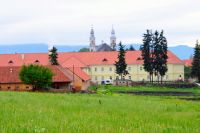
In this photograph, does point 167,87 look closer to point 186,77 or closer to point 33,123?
point 186,77

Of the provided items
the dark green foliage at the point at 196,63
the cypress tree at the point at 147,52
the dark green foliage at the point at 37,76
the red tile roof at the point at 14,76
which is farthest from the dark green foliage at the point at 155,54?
the dark green foliage at the point at 37,76

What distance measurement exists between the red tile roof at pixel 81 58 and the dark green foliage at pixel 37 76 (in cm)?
5758

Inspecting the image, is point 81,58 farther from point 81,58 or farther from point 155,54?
point 155,54

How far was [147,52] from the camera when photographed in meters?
107

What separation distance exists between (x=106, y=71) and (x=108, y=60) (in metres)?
2.86

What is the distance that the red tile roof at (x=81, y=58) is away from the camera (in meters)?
127

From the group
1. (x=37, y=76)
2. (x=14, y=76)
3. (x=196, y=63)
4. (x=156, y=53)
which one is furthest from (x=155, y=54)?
(x=37, y=76)

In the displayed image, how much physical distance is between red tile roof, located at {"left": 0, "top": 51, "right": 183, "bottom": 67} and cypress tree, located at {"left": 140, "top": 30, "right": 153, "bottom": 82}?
69.4 ft

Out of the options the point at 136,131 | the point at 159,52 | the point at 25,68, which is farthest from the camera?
the point at 159,52

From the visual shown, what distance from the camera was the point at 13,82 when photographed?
74.8 metres

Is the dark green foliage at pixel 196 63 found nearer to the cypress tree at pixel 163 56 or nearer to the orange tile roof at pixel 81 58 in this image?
the cypress tree at pixel 163 56

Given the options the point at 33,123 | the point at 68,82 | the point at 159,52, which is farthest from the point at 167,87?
the point at 33,123

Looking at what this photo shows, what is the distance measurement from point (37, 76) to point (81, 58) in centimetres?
6659

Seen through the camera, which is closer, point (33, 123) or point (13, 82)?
point (33, 123)
